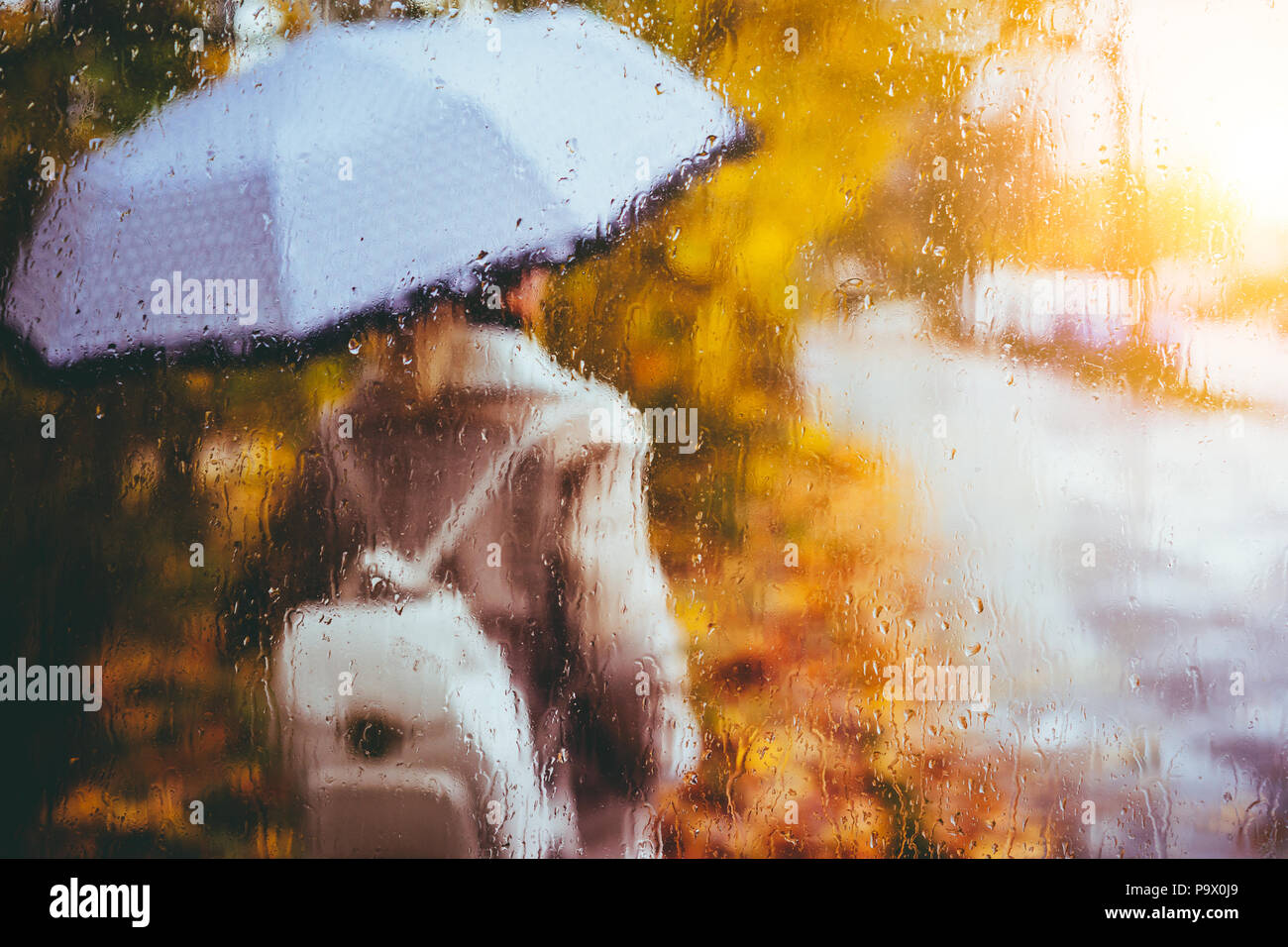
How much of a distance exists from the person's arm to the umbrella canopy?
358 mm

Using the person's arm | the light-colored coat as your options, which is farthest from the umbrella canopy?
the person's arm

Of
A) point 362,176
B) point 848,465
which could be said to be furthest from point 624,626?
point 362,176

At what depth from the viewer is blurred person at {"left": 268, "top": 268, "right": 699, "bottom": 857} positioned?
836 mm

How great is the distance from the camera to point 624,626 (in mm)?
843

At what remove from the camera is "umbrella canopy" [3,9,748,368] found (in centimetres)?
83

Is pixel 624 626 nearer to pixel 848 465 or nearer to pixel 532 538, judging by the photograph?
pixel 532 538

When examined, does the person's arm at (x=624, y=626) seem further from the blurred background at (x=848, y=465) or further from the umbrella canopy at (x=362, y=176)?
the umbrella canopy at (x=362, y=176)

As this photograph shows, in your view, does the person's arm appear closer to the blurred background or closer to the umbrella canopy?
the blurred background

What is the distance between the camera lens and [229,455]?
2.76 ft

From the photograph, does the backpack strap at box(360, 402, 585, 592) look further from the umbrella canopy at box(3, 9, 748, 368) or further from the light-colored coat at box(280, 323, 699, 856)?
the umbrella canopy at box(3, 9, 748, 368)

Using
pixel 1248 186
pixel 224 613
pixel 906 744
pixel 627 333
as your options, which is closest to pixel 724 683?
pixel 906 744

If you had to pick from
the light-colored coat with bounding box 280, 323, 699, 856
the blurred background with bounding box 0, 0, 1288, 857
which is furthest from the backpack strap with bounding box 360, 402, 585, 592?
the blurred background with bounding box 0, 0, 1288, 857

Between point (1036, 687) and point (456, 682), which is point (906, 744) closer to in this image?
point (1036, 687)

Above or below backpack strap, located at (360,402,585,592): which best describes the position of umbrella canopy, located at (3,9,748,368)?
above
